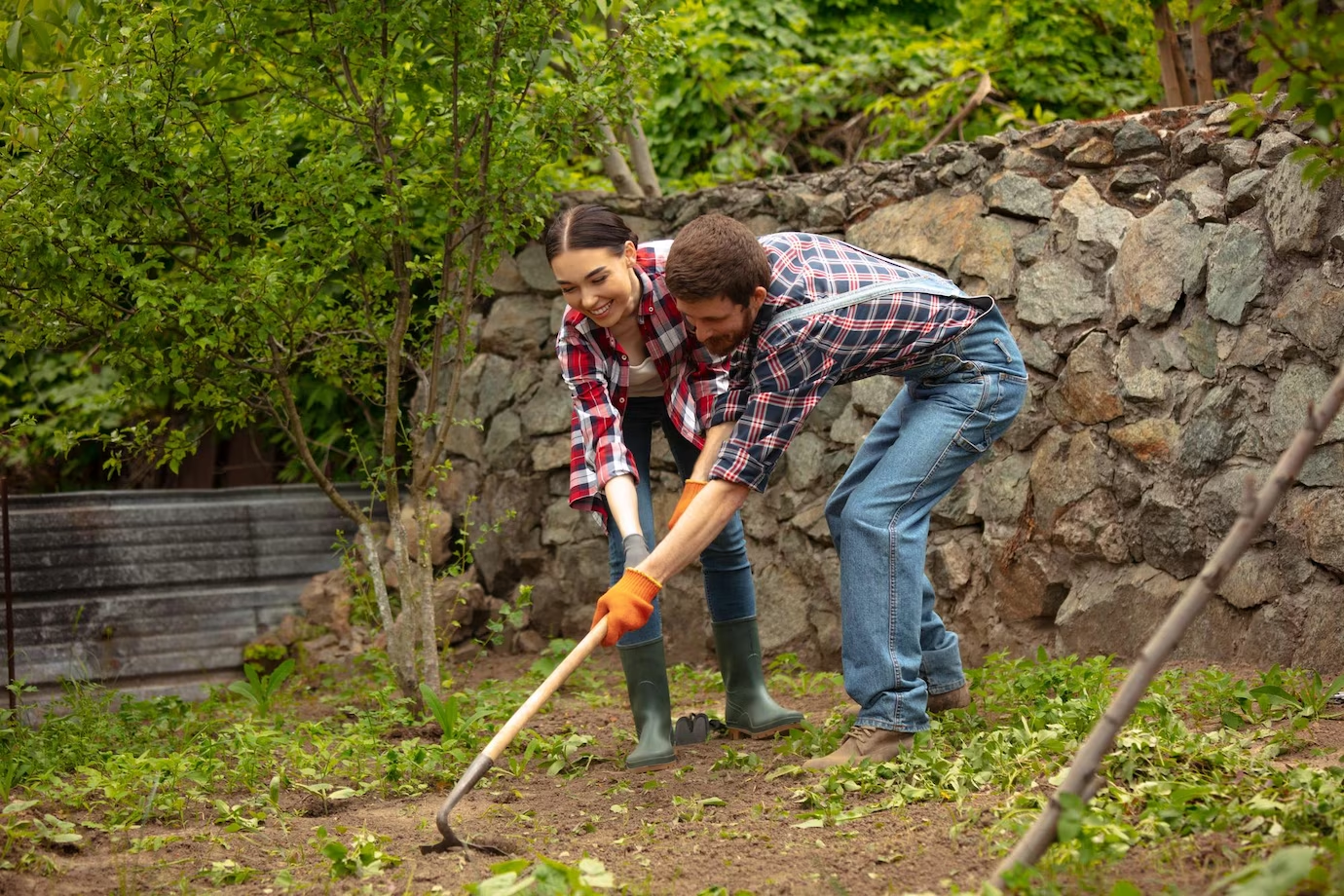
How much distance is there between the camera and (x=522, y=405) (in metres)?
5.18

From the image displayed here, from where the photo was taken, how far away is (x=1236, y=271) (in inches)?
137

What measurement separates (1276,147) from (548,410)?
2.82 m

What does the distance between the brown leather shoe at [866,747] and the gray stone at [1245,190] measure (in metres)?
1.84

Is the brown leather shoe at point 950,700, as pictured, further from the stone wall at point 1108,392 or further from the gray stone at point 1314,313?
the gray stone at point 1314,313

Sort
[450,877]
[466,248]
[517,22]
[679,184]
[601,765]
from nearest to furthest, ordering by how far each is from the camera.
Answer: [450,877]
[601,765]
[517,22]
[466,248]
[679,184]

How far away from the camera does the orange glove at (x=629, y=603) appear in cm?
263

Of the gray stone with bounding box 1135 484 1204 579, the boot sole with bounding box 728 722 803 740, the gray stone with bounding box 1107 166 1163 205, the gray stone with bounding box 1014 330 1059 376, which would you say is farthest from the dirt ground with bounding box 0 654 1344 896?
the gray stone with bounding box 1107 166 1163 205

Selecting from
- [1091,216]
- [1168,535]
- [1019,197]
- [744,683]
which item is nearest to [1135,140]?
[1091,216]

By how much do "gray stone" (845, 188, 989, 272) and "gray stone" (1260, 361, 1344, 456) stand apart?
1143mm

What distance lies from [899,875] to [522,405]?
333cm

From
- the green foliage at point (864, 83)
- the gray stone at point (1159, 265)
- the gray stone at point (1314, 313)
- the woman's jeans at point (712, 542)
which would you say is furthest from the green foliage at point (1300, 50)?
the green foliage at point (864, 83)

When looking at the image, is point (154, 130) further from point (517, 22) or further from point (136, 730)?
point (136, 730)

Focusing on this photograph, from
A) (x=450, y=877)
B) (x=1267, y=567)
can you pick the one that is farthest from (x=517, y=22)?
(x=1267, y=567)

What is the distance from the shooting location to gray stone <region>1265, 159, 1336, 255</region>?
326 cm
